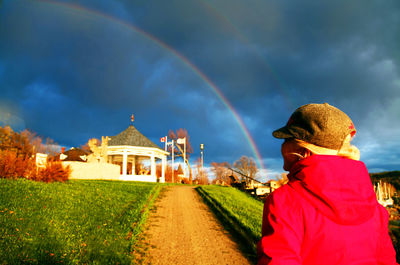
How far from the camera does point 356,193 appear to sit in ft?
4.61

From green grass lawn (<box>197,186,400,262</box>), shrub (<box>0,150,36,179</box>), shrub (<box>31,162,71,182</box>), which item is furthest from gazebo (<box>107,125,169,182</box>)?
green grass lawn (<box>197,186,400,262</box>)

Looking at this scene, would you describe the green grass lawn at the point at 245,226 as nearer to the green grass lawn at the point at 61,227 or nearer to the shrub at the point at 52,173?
the green grass lawn at the point at 61,227

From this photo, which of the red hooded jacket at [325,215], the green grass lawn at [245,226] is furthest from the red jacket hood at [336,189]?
the green grass lawn at [245,226]

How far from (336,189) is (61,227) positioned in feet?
19.6

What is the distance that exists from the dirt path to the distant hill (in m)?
65.6

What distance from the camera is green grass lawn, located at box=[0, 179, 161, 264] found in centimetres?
→ 421

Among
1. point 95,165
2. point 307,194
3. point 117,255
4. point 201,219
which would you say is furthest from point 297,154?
point 95,165

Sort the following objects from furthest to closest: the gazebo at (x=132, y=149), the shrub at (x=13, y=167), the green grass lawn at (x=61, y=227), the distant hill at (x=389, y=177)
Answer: the distant hill at (x=389, y=177) → the gazebo at (x=132, y=149) → the shrub at (x=13, y=167) → the green grass lawn at (x=61, y=227)

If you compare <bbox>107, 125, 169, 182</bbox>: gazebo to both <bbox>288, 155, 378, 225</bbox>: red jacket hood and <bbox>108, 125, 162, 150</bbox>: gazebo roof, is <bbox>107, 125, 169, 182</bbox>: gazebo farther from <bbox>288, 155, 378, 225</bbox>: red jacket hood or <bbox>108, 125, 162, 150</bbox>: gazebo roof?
<bbox>288, 155, 378, 225</bbox>: red jacket hood

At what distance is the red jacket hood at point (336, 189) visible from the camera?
1361 mm

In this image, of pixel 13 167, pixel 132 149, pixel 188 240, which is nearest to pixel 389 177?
pixel 132 149

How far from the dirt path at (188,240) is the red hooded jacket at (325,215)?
4.38m

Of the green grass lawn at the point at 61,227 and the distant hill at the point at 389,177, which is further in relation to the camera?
the distant hill at the point at 389,177

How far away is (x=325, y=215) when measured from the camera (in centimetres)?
137
